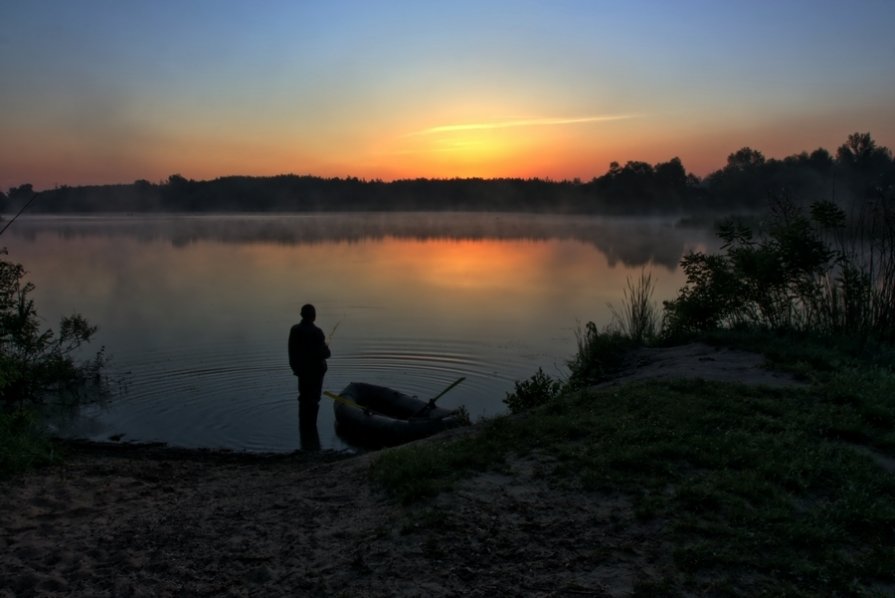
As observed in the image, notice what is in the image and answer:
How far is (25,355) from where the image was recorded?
1132cm

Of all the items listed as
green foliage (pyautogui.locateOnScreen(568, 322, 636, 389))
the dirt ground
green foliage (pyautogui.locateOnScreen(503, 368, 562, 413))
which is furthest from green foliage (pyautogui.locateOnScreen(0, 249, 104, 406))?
green foliage (pyautogui.locateOnScreen(568, 322, 636, 389))

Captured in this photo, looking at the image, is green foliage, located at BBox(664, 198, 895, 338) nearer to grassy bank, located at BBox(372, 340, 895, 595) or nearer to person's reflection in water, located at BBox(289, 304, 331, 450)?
grassy bank, located at BBox(372, 340, 895, 595)

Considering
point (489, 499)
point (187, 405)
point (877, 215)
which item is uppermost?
point (877, 215)

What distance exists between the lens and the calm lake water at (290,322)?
11.9 meters

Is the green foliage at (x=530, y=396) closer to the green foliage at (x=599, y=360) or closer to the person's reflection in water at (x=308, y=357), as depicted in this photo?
the green foliage at (x=599, y=360)

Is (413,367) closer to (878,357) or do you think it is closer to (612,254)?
(878,357)

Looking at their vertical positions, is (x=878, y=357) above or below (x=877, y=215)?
below

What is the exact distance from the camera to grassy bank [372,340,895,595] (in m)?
4.11

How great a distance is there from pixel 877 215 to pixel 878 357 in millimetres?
3409

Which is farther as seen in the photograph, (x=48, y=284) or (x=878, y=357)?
(x=48, y=284)

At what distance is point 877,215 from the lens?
1184 centimetres

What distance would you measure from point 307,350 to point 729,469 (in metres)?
7.02

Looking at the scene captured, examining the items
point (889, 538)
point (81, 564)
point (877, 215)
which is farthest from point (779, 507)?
point (877, 215)

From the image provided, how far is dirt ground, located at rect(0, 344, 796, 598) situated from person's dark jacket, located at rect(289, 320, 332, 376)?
4.05m
